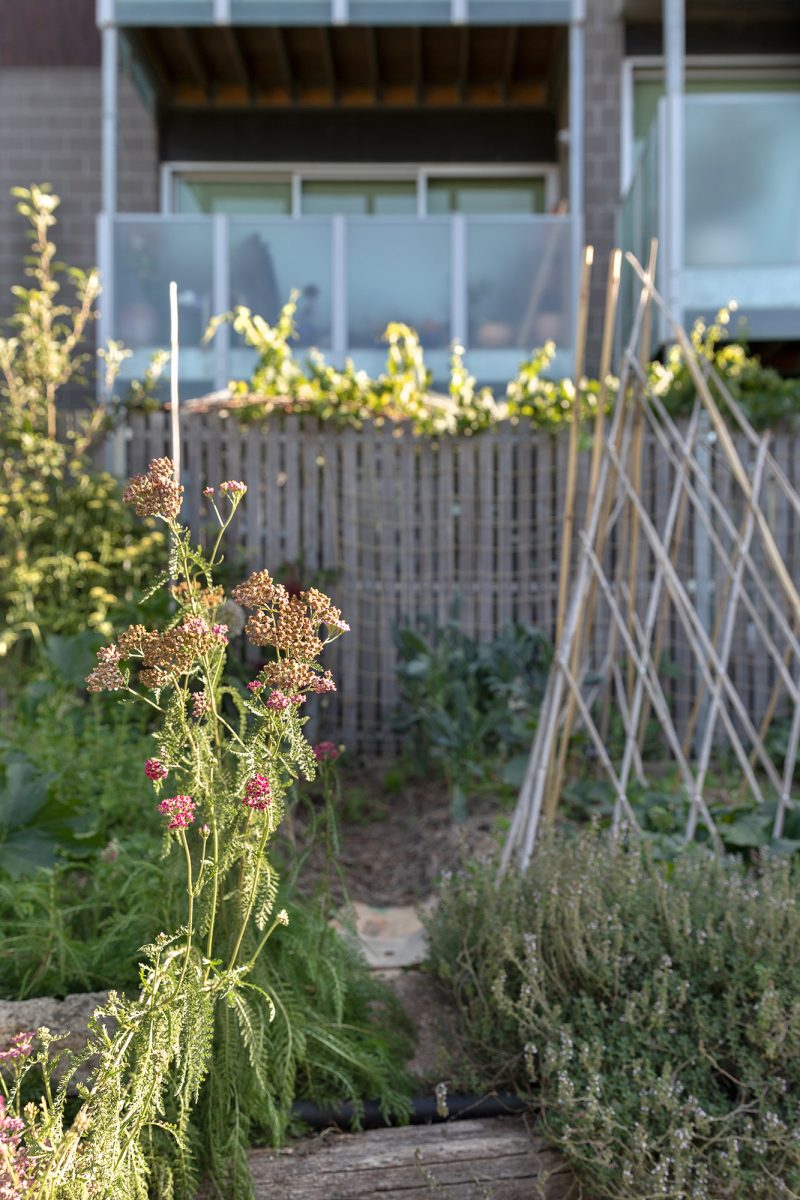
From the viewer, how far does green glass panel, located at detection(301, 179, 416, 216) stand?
1030 centimetres

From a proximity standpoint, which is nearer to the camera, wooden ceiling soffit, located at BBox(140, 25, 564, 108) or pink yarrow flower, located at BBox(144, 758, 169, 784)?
pink yarrow flower, located at BBox(144, 758, 169, 784)

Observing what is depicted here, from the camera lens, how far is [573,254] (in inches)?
328

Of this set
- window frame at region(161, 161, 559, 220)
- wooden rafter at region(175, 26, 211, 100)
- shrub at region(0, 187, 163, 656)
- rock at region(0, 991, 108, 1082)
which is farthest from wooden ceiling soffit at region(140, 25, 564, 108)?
rock at region(0, 991, 108, 1082)

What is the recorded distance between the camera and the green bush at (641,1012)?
214 cm

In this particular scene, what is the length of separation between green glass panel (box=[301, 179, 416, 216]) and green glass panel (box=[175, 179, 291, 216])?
8.7 inches

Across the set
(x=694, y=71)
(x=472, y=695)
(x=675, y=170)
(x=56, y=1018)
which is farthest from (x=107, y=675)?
(x=694, y=71)

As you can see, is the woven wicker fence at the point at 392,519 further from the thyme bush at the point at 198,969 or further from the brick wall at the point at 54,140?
the brick wall at the point at 54,140

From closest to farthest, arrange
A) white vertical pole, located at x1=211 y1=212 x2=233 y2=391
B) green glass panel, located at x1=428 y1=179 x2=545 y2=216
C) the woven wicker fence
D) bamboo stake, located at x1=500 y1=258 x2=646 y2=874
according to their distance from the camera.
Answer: bamboo stake, located at x1=500 y1=258 x2=646 y2=874 → the woven wicker fence → white vertical pole, located at x1=211 y1=212 x2=233 y2=391 → green glass panel, located at x1=428 y1=179 x2=545 y2=216

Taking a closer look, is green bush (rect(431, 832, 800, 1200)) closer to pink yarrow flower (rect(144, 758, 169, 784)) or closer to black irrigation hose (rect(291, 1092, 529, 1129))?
black irrigation hose (rect(291, 1092, 529, 1129))

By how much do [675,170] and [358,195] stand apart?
11.5 ft

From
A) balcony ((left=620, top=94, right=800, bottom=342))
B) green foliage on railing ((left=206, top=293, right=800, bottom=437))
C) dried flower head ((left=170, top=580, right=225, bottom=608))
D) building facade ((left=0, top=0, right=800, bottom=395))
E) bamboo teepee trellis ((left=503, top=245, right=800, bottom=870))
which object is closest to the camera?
dried flower head ((left=170, top=580, right=225, bottom=608))

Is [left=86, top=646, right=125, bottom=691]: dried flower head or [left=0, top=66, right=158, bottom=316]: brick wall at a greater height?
[left=0, top=66, right=158, bottom=316]: brick wall

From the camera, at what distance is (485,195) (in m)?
10.3

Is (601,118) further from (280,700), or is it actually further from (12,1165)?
(12,1165)
